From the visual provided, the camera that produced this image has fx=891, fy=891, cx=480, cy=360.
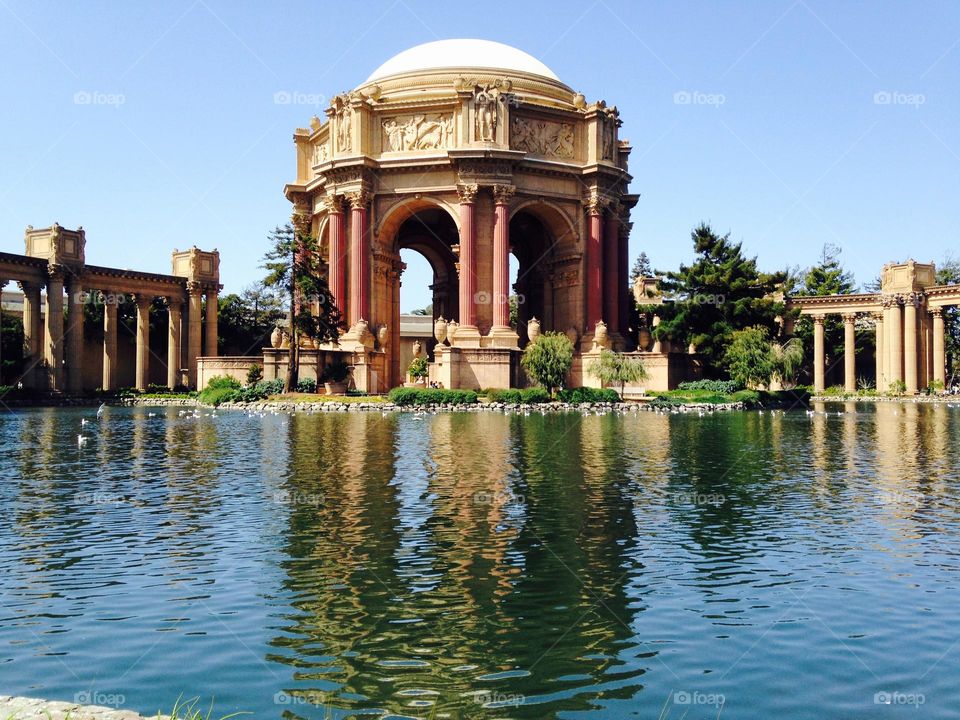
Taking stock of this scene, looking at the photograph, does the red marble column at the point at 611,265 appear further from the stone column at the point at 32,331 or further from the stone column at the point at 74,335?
the stone column at the point at 32,331

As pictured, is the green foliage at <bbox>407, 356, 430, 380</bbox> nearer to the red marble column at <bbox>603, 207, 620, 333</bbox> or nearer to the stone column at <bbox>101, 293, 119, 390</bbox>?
the red marble column at <bbox>603, 207, 620, 333</bbox>

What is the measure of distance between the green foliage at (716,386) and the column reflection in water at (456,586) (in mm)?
33343

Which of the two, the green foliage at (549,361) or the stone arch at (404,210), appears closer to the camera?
the green foliage at (549,361)

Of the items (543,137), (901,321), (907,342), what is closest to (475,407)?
(543,137)

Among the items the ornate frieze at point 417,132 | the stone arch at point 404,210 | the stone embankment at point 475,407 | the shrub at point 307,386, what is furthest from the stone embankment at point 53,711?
the ornate frieze at point 417,132

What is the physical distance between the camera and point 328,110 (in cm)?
6247

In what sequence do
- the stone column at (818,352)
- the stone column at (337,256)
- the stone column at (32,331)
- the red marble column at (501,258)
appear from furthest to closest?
the stone column at (818,352) → the stone column at (32,331) → the stone column at (337,256) → the red marble column at (501,258)

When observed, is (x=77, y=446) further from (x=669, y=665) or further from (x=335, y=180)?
(x=335, y=180)

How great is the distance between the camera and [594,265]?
61.6 meters

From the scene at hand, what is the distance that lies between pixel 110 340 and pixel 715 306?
47646 millimetres

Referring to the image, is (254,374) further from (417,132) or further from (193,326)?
(193,326)

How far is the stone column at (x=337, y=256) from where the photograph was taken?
6084cm

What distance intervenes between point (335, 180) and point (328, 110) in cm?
542

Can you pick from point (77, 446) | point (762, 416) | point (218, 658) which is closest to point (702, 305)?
point (762, 416)
